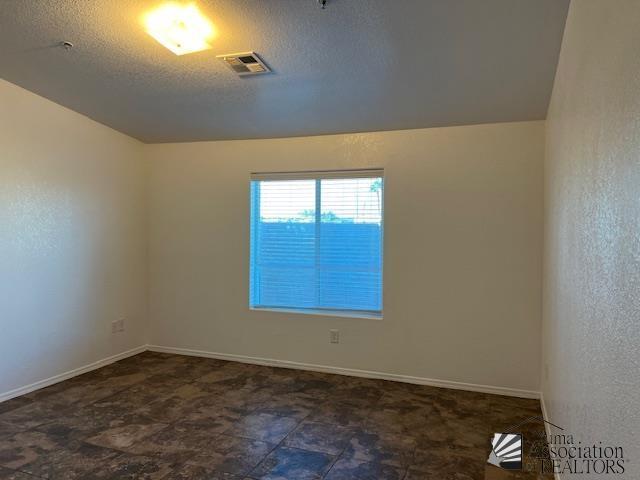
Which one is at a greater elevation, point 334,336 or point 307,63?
point 307,63

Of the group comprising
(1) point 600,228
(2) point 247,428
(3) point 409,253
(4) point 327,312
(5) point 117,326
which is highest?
(1) point 600,228

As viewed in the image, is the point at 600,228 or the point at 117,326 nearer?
the point at 600,228

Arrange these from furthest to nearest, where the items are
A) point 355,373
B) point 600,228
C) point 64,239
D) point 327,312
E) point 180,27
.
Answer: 1. point 327,312
2. point 355,373
3. point 64,239
4. point 180,27
5. point 600,228

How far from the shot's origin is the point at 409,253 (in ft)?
12.2

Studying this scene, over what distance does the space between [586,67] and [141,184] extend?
13.6 ft

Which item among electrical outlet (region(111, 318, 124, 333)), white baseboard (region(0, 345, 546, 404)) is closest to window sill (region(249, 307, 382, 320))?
white baseboard (region(0, 345, 546, 404))

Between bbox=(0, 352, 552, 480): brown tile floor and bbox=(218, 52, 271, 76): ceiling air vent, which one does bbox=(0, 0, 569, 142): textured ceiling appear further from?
bbox=(0, 352, 552, 480): brown tile floor

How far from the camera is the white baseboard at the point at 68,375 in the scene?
3189mm

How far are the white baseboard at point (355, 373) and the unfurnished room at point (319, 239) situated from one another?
22mm

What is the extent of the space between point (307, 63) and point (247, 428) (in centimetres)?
238

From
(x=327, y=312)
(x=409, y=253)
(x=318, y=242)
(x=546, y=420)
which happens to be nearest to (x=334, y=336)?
(x=327, y=312)

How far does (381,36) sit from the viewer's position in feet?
7.35

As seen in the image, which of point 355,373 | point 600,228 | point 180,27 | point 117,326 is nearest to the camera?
point 600,228

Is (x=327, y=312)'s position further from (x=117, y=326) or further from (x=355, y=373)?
(x=117, y=326)
